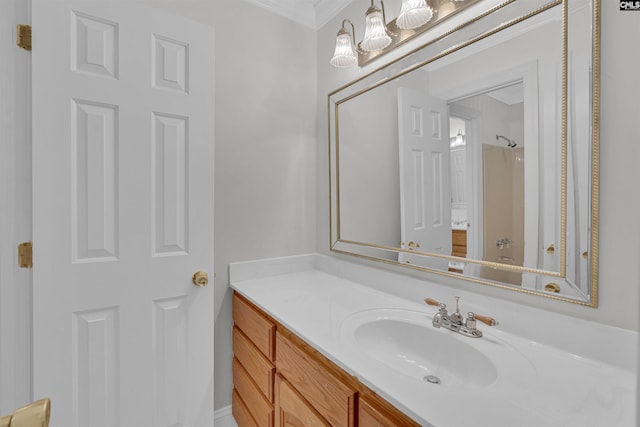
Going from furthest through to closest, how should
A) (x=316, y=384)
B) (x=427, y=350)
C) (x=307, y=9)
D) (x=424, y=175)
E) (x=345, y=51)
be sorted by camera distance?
(x=307, y=9), (x=345, y=51), (x=424, y=175), (x=427, y=350), (x=316, y=384)

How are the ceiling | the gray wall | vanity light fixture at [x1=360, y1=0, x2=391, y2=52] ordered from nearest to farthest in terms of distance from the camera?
the gray wall
vanity light fixture at [x1=360, y1=0, x2=391, y2=52]
the ceiling

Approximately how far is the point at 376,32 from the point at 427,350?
1319 mm

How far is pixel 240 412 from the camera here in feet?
4.95

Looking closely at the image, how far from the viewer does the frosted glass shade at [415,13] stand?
1179mm

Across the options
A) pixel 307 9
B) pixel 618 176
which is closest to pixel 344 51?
pixel 307 9

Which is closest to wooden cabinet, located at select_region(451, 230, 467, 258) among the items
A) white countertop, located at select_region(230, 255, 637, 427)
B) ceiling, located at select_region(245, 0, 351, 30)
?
white countertop, located at select_region(230, 255, 637, 427)

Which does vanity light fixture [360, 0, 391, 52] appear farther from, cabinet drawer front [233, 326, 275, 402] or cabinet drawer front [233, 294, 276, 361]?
cabinet drawer front [233, 326, 275, 402]

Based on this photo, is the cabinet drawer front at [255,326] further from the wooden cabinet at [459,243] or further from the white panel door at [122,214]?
the wooden cabinet at [459,243]

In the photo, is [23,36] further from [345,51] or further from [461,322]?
[461,322]

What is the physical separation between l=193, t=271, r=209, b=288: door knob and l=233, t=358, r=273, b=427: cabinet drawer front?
492 mm

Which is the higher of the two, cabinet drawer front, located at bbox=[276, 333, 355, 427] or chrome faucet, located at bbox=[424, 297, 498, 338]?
chrome faucet, located at bbox=[424, 297, 498, 338]

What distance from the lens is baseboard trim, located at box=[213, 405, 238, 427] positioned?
1570mm

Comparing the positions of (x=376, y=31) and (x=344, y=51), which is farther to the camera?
(x=344, y=51)

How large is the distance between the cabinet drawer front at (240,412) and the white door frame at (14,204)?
83 cm
